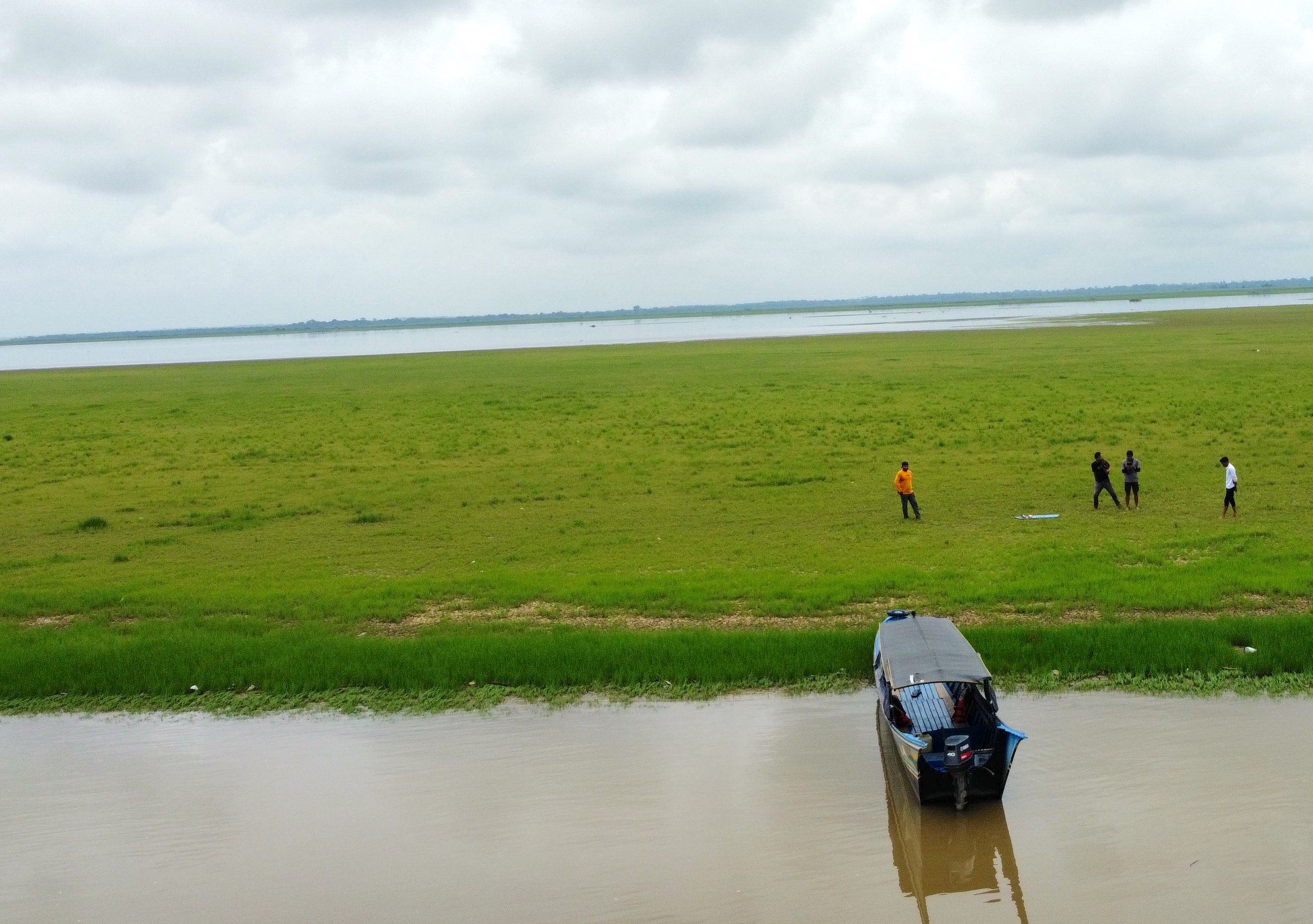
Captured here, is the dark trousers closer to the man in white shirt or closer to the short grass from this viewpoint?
the short grass

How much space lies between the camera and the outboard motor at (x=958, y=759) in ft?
44.4

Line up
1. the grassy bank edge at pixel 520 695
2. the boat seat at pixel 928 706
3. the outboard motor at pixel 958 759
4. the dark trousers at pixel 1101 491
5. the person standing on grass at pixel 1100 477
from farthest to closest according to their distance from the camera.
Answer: the person standing on grass at pixel 1100 477, the dark trousers at pixel 1101 491, the grassy bank edge at pixel 520 695, the boat seat at pixel 928 706, the outboard motor at pixel 958 759

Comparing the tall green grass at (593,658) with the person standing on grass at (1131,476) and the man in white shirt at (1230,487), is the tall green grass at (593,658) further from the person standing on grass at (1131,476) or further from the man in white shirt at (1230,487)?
the person standing on grass at (1131,476)

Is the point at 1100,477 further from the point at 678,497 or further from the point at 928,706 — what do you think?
the point at 928,706

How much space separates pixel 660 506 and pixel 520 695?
1461cm

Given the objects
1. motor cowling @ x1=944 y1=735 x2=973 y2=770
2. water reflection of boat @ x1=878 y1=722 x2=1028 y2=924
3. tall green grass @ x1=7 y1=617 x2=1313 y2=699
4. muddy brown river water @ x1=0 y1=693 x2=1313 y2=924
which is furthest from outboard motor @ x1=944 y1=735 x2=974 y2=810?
tall green grass @ x1=7 y1=617 x2=1313 y2=699

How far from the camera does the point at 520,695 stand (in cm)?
1858

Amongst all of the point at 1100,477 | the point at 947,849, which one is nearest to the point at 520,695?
the point at 947,849

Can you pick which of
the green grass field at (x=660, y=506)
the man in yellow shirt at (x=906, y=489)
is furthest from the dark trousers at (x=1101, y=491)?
the man in yellow shirt at (x=906, y=489)

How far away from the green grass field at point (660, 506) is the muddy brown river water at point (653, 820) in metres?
2.62

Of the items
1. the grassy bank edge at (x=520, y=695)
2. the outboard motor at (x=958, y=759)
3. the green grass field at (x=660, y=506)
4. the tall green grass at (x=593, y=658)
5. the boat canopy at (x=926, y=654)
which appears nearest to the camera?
the outboard motor at (x=958, y=759)

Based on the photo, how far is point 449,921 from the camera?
12.5 metres

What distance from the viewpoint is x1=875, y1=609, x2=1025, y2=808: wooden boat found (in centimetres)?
1359

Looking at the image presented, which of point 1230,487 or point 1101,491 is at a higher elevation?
point 1230,487
